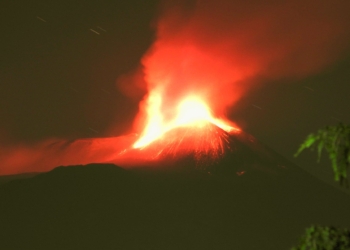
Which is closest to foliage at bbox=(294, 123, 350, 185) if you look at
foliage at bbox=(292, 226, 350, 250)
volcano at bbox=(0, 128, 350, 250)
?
foliage at bbox=(292, 226, 350, 250)

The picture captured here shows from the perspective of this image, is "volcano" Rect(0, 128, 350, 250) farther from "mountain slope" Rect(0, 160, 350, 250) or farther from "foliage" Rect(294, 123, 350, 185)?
"foliage" Rect(294, 123, 350, 185)

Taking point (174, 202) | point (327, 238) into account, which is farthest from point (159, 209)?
point (327, 238)

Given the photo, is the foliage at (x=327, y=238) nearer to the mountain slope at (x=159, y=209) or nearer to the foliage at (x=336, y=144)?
the foliage at (x=336, y=144)

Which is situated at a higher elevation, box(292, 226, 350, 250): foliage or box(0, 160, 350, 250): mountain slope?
box(0, 160, 350, 250): mountain slope

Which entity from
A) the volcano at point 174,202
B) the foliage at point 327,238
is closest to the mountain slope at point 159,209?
the volcano at point 174,202

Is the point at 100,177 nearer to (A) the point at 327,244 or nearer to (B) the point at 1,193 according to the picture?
(B) the point at 1,193

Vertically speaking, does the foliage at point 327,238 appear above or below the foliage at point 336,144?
below
